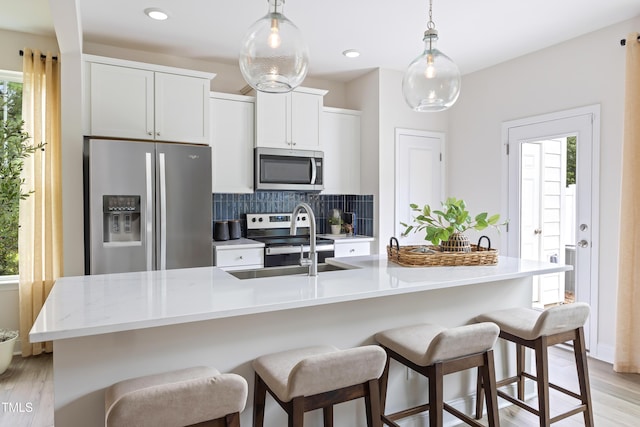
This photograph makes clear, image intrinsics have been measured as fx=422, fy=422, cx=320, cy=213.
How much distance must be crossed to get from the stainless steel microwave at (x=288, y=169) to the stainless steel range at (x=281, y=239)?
0.37 m

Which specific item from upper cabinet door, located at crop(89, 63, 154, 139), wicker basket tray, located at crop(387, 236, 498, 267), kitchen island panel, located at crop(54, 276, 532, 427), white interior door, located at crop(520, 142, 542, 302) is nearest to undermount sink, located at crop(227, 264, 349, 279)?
kitchen island panel, located at crop(54, 276, 532, 427)

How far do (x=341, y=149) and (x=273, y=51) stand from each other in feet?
9.72

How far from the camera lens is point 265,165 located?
400 centimetres

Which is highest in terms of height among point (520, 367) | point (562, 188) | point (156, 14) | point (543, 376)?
point (156, 14)

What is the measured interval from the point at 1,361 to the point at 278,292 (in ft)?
8.36

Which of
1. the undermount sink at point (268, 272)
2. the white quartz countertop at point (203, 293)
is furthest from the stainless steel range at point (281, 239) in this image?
the white quartz countertop at point (203, 293)

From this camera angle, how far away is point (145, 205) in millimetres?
3170

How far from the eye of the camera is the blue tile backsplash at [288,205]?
422 cm

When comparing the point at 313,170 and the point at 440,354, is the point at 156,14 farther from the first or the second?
the point at 440,354

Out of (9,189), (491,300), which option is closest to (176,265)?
(9,189)

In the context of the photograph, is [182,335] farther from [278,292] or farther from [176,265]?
[176,265]

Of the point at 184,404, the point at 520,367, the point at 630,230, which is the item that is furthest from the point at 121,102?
the point at 630,230

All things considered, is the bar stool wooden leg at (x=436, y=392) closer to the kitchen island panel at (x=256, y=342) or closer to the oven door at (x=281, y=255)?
the kitchen island panel at (x=256, y=342)

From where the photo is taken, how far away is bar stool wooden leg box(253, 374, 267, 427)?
1.66m
